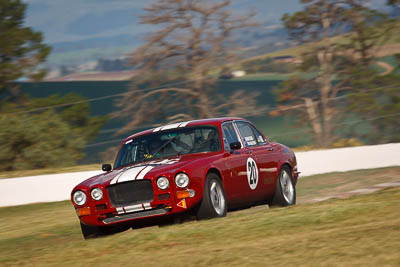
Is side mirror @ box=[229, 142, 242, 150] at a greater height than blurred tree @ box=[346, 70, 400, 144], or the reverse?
side mirror @ box=[229, 142, 242, 150]

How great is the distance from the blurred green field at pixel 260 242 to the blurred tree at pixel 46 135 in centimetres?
1731

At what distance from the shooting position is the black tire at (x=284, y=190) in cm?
1165

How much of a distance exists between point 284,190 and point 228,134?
1567 millimetres

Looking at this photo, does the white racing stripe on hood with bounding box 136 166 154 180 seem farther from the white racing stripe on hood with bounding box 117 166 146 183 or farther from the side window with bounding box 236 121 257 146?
the side window with bounding box 236 121 257 146

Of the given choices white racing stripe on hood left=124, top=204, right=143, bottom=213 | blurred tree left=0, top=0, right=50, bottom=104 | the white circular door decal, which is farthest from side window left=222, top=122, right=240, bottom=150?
blurred tree left=0, top=0, right=50, bottom=104

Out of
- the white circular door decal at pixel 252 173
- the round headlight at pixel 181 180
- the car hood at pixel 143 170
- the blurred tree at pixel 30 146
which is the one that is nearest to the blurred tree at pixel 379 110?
the blurred tree at pixel 30 146

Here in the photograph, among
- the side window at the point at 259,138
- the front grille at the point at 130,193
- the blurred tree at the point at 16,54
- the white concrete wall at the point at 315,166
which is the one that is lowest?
the white concrete wall at the point at 315,166

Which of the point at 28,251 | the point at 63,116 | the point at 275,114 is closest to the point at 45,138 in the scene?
the point at 63,116

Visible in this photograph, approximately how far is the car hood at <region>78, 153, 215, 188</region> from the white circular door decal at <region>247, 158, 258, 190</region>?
35.1 inches

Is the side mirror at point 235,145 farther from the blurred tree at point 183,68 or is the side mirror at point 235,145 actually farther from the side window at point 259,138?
the blurred tree at point 183,68

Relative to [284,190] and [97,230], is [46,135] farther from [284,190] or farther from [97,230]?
[97,230]

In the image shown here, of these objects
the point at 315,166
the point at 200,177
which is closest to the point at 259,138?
the point at 200,177

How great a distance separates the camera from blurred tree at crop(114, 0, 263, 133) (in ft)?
104

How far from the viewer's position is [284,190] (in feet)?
39.1
